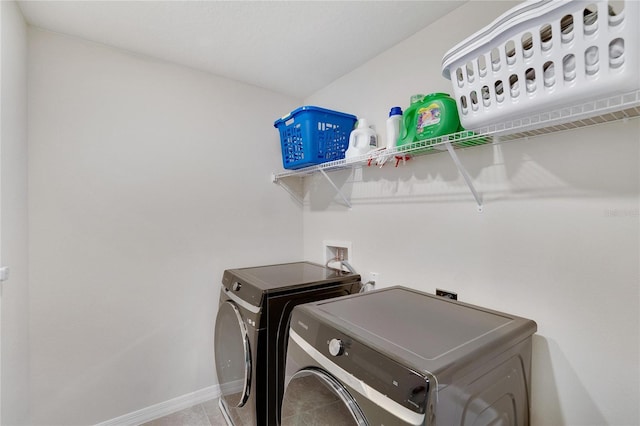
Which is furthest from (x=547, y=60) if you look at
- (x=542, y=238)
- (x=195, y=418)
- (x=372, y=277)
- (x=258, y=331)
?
(x=195, y=418)

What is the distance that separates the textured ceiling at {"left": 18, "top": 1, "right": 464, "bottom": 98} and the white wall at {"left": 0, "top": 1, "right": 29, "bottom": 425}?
0.31m

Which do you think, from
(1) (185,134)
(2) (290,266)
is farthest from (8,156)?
(2) (290,266)

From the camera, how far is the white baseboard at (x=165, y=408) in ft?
6.46

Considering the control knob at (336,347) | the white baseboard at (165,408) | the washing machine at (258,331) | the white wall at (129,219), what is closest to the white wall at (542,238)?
the washing machine at (258,331)

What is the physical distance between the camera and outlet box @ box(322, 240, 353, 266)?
7.30ft

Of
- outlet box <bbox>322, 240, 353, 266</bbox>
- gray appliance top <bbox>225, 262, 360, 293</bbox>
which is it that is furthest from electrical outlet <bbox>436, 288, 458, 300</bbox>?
outlet box <bbox>322, 240, 353, 266</bbox>

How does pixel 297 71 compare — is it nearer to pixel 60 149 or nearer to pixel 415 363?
pixel 60 149

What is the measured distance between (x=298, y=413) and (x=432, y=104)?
1.49m

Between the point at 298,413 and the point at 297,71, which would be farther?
the point at 297,71

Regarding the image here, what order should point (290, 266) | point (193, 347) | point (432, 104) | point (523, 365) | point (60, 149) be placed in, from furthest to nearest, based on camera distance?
A: 1. point (290, 266)
2. point (193, 347)
3. point (60, 149)
4. point (432, 104)
5. point (523, 365)

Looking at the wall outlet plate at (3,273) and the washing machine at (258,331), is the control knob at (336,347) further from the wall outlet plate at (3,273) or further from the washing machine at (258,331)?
the wall outlet plate at (3,273)

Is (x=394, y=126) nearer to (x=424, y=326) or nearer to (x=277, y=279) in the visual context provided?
(x=424, y=326)

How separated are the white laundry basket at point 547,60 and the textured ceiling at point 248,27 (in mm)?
746

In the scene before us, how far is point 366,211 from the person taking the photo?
6.84ft
